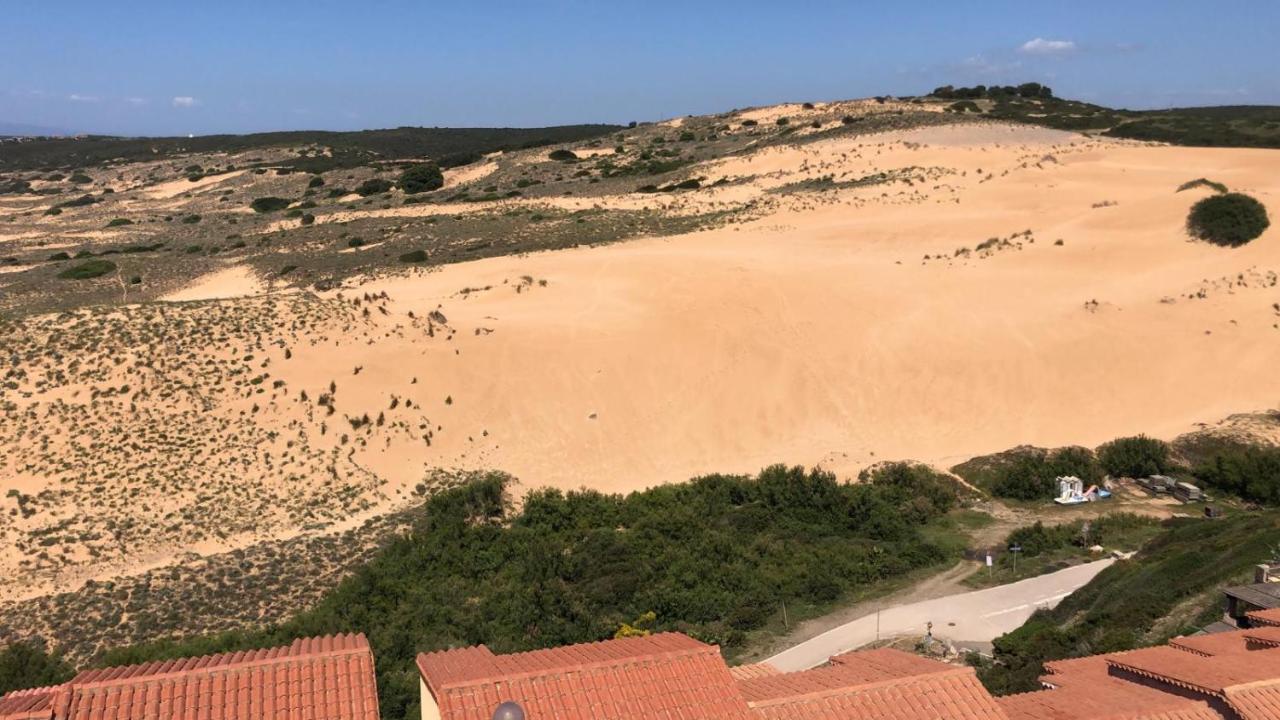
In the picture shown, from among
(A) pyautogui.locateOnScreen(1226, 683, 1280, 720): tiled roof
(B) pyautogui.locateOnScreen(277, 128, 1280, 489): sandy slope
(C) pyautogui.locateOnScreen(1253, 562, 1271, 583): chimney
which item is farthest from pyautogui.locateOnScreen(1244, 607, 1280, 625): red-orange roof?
(B) pyautogui.locateOnScreen(277, 128, 1280, 489): sandy slope

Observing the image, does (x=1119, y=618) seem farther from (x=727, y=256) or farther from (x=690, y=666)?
(x=727, y=256)

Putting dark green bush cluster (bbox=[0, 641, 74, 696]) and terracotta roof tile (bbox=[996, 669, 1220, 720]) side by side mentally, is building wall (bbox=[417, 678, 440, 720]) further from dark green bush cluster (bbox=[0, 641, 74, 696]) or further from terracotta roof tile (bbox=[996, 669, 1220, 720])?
dark green bush cluster (bbox=[0, 641, 74, 696])

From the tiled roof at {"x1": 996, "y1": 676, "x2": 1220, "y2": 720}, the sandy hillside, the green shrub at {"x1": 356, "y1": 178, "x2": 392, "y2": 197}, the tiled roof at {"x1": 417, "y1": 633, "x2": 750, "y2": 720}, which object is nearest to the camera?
the tiled roof at {"x1": 417, "y1": 633, "x2": 750, "y2": 720}

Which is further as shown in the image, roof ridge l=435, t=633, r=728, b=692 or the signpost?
the signpost

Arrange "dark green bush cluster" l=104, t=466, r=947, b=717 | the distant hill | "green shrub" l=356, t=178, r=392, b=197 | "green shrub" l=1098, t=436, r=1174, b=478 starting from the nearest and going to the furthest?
1. "dark green bush cluster" l=104, t=466, r=947, b=717
2. "green shrub" l=1098, t=436, r=1174, b=478
3. "green shrub" l=356, t=178, r=392, b=197
4. the distant hill

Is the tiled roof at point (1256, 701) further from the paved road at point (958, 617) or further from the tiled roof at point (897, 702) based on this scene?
the paved road at point (958, 617)

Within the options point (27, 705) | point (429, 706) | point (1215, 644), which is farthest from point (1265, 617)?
point (27, 705)

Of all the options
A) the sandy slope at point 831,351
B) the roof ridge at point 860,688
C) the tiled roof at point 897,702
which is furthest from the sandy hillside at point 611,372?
the tiled roof at point 897,702

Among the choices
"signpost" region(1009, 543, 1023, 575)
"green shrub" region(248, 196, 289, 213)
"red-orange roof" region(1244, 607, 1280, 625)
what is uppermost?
"green shrub" region(248, 196, 289, 213)
